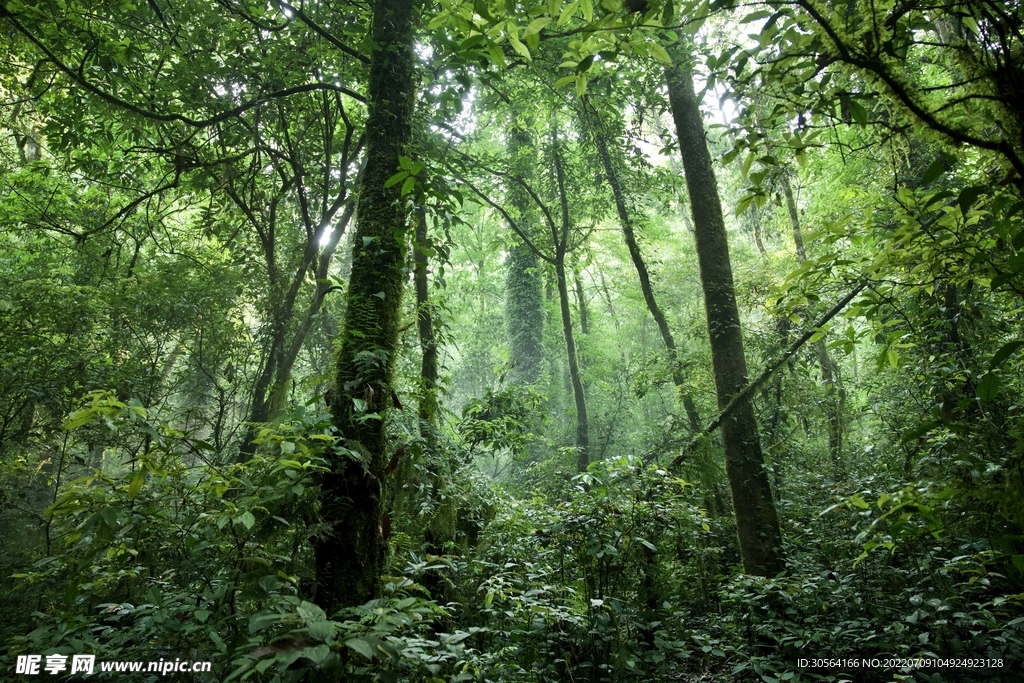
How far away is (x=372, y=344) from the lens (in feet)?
10.2

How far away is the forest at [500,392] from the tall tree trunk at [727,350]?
0.12ft

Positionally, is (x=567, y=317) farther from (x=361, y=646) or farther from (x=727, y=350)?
(x=361, y=646)

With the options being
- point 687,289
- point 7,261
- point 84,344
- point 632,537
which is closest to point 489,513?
point 632,537

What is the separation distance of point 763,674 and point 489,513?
9.81 feet

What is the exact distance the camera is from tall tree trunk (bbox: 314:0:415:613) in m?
2.60

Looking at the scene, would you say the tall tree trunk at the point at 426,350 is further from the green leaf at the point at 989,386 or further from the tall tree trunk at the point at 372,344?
the green leaf at the point at 989,386

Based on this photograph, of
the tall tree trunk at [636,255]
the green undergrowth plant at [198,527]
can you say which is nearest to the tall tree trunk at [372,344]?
the green undergrowth plant at [198,527]

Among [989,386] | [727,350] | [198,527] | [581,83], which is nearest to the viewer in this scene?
[989,386]

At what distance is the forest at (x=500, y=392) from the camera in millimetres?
2154

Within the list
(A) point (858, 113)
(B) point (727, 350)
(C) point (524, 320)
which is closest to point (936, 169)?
(A) point (858, 113)

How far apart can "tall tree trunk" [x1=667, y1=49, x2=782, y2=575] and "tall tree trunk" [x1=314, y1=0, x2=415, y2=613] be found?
286cm

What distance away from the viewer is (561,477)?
1076 centimetres

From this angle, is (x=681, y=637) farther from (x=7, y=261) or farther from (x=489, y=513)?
(x=7, y=261)

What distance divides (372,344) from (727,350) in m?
3.94
